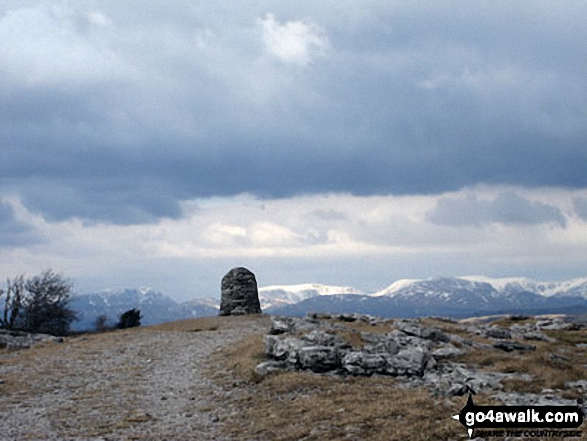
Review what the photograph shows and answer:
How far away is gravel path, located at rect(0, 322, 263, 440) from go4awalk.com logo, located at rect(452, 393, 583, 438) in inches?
322

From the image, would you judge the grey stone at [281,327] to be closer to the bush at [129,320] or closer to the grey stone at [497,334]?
the grey stone at [497,334]

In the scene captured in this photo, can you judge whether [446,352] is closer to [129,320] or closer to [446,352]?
[446,352]

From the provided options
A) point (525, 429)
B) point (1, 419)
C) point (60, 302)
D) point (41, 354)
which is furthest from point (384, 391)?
point (60, 302)

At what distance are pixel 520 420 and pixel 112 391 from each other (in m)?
18.8

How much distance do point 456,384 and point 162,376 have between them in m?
16.3

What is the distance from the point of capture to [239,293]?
213 feet

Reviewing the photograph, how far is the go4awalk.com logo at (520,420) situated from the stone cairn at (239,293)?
50299 mm

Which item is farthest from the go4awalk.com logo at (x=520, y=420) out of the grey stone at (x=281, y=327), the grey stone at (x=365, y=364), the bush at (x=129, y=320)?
the bush at (x=129, y=320)

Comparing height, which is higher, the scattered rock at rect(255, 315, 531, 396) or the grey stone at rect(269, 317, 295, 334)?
the grey stone at rect(269, 317, 295, 334)

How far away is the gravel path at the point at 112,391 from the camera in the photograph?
1908 cm

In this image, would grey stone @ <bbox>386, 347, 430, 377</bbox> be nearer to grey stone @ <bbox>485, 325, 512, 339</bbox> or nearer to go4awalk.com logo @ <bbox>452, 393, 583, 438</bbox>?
go4awalk.com logo @ <bbox>452, 393, 583, 438</bbox>

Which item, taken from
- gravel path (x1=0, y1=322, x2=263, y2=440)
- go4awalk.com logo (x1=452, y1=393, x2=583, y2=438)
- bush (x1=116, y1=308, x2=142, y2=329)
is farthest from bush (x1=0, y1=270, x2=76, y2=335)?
go4awalk.com logo (x1=452, y1=393, x2=583, y2=438)

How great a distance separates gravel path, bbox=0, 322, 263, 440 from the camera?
19.1 meters

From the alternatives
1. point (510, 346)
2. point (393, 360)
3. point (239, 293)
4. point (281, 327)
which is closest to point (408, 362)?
point (393, 360)
